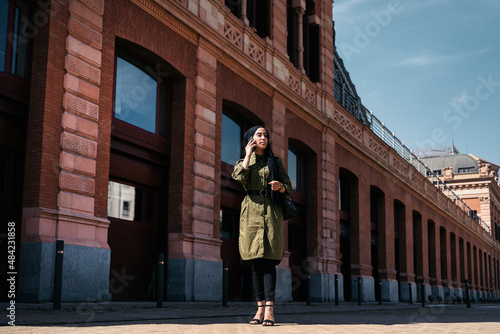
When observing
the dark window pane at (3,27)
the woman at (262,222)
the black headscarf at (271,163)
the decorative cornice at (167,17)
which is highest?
the decorative cornice at (167,17)

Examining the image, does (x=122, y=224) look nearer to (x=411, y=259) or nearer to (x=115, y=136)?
(x=115, y=136)

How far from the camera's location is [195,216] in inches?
476

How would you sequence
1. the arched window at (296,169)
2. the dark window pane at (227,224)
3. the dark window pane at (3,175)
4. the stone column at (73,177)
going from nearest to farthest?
the stone column at (73,177) < the dark window pane at (3,175) < the dark window pane at (227,224) < the arched window at (296,169)

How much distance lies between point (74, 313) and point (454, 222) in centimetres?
3650

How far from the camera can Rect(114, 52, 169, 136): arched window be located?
1130 cm

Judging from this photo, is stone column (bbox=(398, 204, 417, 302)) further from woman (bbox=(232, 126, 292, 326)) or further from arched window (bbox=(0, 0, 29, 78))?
woman (bbox=(232, 126, 292, 326))

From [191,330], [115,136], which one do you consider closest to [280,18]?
[115,136]

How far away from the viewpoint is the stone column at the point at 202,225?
37.8ft

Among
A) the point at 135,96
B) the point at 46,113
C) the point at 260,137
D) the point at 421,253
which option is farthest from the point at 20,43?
the point at 421,253

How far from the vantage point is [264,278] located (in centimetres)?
Result: 602

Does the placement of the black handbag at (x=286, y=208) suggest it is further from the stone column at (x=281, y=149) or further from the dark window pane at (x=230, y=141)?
the stone column at (x=281, y=149)

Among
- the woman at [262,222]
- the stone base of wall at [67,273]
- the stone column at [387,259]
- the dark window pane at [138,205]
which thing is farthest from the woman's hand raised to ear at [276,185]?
the stone column at [387,259]

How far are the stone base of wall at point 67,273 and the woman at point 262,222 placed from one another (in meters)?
3.46

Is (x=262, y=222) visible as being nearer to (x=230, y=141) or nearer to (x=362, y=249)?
(x=230, y=141)
